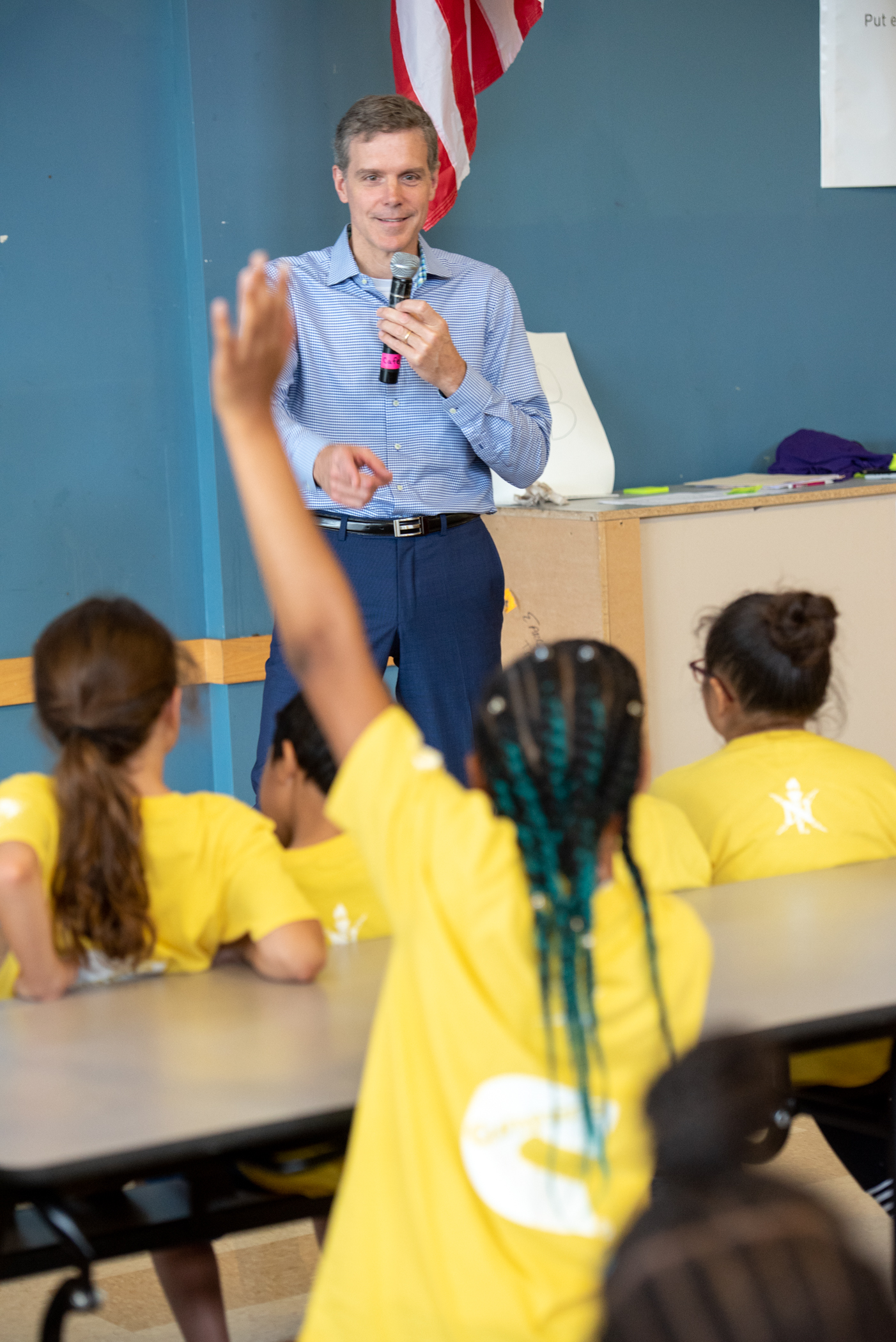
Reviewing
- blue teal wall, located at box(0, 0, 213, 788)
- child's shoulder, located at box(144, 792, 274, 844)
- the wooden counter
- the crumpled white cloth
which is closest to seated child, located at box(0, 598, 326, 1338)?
child's shoulder, located at box(144, 792, 274, 844)

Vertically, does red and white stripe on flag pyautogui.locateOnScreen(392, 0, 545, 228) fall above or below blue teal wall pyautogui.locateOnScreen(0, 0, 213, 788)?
above

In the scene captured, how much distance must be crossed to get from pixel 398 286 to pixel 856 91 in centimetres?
247

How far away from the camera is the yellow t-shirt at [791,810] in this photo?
1.89m

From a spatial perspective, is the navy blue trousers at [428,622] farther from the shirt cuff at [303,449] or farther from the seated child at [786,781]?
the seated child at [786,781]

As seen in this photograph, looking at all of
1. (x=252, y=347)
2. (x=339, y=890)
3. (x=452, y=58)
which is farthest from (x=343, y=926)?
(x=452, y=58)

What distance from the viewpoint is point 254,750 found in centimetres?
373

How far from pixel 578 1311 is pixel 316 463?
162 cm

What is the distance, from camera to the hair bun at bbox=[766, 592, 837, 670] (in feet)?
6.56

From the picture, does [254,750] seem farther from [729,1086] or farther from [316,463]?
[729,1086]

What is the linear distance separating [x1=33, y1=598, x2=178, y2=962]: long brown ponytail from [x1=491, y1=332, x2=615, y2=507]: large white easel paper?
2.39 meters

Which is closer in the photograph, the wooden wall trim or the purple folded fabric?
the wooden wall trim

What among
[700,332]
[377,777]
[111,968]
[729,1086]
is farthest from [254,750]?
[729,1086]

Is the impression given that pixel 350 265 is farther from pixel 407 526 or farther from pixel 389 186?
pixel 407 526

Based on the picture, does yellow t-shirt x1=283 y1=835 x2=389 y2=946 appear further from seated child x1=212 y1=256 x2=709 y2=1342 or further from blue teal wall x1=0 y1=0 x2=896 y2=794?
blue teal wall x1=0 y1=0 x2=896 y2=794
